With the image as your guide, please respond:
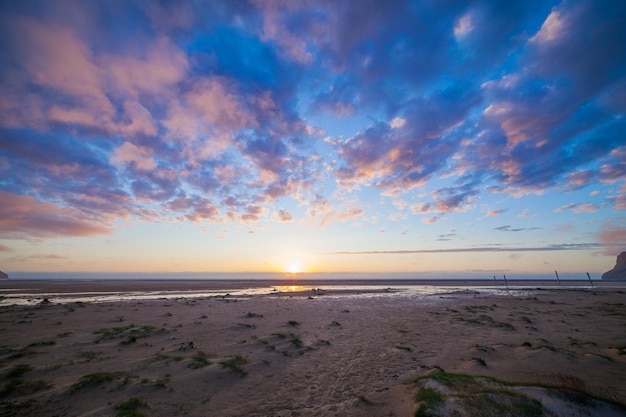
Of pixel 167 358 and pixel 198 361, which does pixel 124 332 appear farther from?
pixel 198 361

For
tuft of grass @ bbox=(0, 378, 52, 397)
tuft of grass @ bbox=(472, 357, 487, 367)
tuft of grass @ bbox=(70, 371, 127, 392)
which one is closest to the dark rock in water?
tuft of grass @ bbox=(472, 357, 487, 367)

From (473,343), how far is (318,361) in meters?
7.72

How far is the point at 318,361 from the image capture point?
1025cm

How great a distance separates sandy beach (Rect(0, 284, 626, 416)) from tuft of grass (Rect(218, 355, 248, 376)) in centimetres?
7

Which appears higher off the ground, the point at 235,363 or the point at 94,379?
the point at 94,379

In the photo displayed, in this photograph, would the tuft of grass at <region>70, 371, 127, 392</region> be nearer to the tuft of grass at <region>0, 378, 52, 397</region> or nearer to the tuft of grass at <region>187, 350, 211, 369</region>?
the tuft of grass at <region>0, 378, 52, 397</region>

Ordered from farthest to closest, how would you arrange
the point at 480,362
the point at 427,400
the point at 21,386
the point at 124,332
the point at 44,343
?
the point at 124,332
the point at 44,343
the point at 480,362
the point at 21,386
the point at 427,400

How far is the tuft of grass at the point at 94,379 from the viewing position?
23.9ft

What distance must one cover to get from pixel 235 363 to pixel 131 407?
12.3 feet

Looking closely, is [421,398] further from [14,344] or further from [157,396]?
[14,344]

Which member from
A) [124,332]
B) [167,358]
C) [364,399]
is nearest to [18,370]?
[167,358]

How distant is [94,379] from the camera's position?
760 centimetres

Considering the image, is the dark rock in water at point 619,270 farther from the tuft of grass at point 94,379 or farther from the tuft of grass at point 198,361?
the tuft of grass at point 94,379

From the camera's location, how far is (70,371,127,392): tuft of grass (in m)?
7.29
